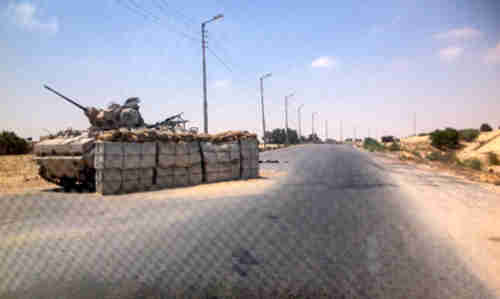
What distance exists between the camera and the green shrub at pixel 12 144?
28489 millimetres

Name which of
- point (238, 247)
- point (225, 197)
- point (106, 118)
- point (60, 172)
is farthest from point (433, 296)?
point (106, 118)

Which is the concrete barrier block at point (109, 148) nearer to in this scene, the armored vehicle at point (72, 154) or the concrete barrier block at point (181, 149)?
the armored vehicle at point (72, 154)

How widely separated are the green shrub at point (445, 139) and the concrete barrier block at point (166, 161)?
47.9 metres

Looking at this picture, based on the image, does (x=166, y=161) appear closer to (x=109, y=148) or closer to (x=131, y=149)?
(x=131, y=149)

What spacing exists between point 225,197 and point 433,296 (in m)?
5.99

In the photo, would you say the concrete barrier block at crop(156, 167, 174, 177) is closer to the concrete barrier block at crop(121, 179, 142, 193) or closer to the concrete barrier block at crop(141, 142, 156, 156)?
the concrete barrier block at crop(141, 142, 156, 156)

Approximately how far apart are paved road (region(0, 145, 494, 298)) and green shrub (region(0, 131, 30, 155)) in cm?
2703

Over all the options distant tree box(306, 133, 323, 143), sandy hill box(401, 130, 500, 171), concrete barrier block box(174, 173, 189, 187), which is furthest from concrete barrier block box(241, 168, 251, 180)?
distant tree box(306, 133, 323, 143)

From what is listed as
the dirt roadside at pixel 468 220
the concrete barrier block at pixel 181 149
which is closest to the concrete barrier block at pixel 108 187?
the concrete barrier block at pixel 181 149

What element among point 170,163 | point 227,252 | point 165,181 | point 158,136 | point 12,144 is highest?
point 12,144

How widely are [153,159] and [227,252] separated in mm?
6621

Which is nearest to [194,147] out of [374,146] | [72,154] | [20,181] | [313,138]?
[72,154]

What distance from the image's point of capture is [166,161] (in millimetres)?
10398

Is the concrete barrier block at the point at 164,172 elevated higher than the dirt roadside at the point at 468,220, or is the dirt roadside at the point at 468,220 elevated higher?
the concrete barrier block at the point at 164,172
